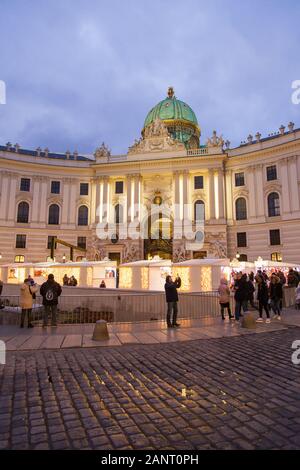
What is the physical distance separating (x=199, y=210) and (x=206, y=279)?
83.0 ft

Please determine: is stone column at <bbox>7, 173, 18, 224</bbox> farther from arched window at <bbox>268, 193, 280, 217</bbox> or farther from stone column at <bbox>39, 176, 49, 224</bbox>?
arched window at <bbox>268, 193, 280, 217</bbox>

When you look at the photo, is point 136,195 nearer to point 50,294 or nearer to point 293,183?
point 293,183

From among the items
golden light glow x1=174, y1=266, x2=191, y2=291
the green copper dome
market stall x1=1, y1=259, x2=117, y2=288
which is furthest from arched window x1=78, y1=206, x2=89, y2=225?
golden light glow x1=174, y1=266, x2=191, y2=291

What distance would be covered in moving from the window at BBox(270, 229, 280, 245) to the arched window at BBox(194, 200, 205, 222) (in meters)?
9.90

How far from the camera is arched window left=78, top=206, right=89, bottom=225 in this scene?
4944 centimetres

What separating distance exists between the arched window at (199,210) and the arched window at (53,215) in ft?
72.8

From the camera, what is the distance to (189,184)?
46.1 m

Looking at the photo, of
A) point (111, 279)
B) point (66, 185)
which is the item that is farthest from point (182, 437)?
point (66, 185)

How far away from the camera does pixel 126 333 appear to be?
1076 centimetres

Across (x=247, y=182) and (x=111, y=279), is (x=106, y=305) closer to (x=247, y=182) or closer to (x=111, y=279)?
(x=111, y=279)

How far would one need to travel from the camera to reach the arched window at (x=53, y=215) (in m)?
48.5

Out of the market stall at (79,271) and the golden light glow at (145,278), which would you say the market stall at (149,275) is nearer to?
the golden light glow at (145,278)

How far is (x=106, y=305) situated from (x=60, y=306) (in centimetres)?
240

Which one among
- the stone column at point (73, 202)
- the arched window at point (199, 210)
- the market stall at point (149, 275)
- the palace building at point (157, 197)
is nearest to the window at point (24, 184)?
the palace building at point (157, 197)
